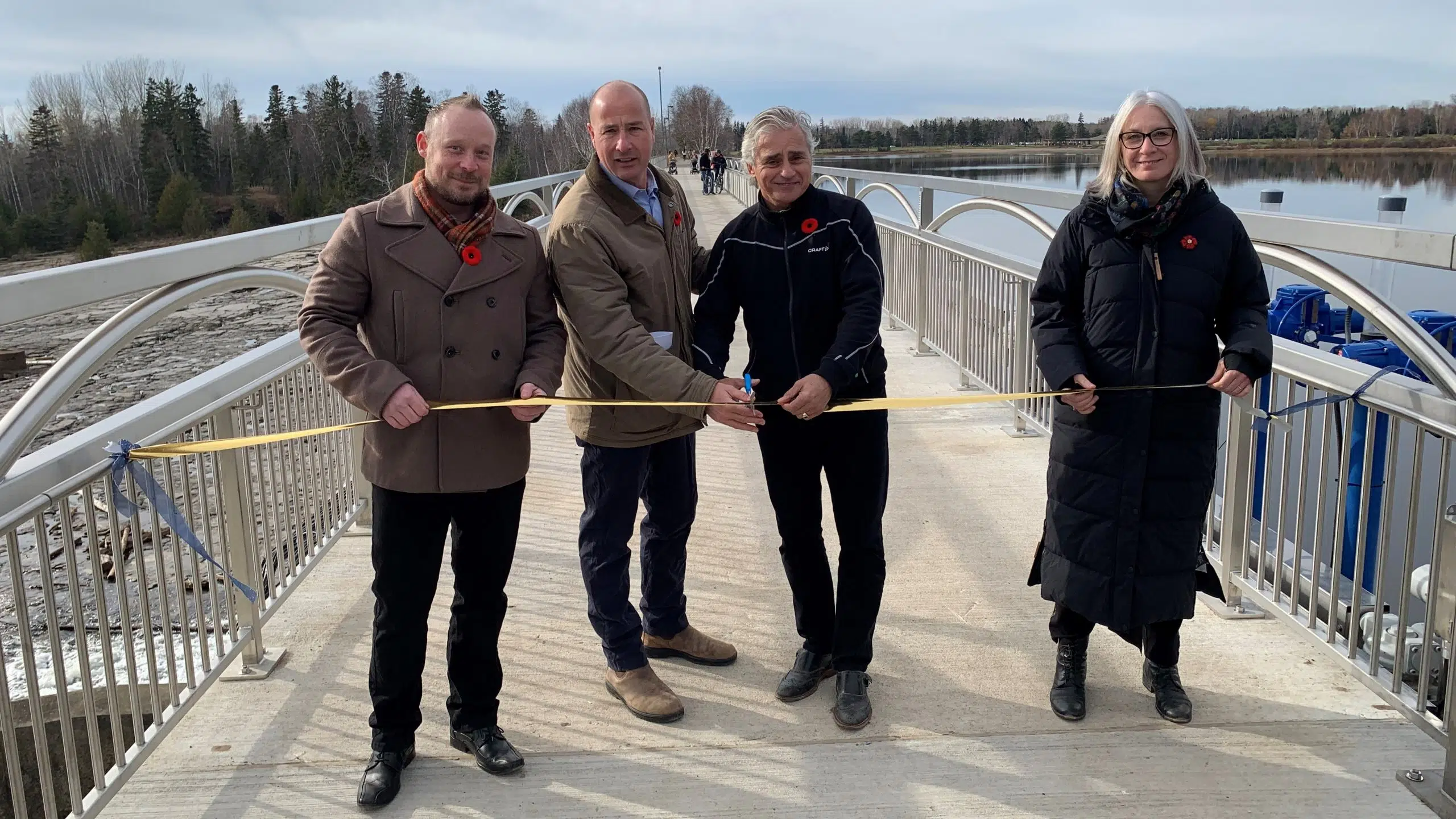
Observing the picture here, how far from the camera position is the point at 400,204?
271 cm

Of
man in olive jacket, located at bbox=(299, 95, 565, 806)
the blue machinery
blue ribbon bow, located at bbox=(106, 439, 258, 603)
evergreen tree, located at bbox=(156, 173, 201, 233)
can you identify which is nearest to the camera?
blue ribbon bow, located at bbox=(106, 439, 258, 603)

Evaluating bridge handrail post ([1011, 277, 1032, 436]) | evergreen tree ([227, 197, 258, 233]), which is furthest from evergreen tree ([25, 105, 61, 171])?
bridge handrail post ([1011, 277, 1032, 436])

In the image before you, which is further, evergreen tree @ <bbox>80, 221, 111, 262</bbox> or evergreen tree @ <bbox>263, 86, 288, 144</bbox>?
evergreen tree @ <bbox>263, 86, 288, 144</bbox>

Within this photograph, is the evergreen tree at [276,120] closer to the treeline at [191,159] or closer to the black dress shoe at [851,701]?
the treeline at [191,159]

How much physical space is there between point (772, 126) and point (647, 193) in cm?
43

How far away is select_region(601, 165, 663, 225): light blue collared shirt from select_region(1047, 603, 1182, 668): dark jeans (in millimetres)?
1687

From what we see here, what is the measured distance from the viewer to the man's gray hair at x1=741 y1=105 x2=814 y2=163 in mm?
2945

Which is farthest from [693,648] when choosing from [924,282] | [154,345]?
[154,345]

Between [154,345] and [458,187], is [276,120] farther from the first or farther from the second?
[458,187]

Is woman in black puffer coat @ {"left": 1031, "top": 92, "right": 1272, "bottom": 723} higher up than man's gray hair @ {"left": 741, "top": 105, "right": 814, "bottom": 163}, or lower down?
lower down

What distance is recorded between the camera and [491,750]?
9.52ft

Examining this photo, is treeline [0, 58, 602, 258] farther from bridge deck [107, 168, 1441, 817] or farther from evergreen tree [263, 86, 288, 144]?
bridge deck [107, 168, 1441, 817]

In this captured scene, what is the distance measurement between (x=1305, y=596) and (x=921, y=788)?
1701 millimetres

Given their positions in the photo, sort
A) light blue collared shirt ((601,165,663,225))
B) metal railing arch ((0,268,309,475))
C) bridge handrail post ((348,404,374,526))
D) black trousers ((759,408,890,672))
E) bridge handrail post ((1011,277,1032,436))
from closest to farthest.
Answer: metal railing arch ((0,268,309,475)) < light blue collared shirt ((601,165,663,225)) < black trousers ((759,408,890,672)) < bridge handrail post ((348,404,374,526)) < bridge handrail post ((1011,277,1032,436))
